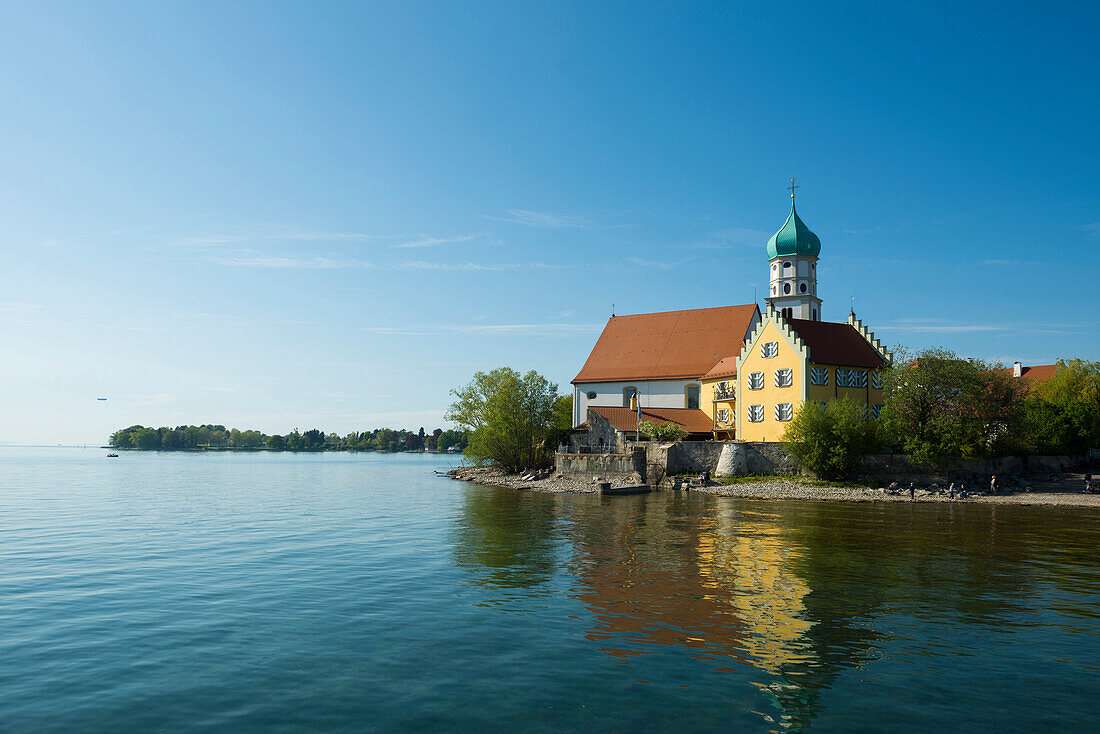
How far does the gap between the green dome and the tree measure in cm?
2935

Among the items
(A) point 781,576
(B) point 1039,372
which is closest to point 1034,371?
(B) point 1039,372

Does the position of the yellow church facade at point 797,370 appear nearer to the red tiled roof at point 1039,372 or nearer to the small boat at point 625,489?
the small boat at point 625,489

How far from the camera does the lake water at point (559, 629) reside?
11.4 meters

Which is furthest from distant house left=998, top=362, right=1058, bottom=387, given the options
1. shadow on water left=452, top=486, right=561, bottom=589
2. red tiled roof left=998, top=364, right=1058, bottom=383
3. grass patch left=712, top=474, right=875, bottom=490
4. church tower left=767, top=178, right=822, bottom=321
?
shadow on water left=452, top=486, right=561, bottom=589

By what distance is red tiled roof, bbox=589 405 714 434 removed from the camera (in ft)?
222

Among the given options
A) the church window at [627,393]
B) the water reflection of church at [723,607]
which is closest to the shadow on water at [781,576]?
the water reflection of church at [723,607]

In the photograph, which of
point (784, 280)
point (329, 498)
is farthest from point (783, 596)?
point (784, 280)

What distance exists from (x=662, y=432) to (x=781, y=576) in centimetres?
4295

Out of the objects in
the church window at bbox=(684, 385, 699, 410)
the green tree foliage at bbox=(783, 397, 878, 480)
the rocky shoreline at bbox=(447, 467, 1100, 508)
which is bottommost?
the rocky shoreline at bbox=(447, 467, 1100, 508)

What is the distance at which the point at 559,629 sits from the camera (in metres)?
16.3

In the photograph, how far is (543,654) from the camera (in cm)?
1436

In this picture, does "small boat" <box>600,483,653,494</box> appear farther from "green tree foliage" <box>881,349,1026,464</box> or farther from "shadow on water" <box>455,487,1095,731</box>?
"green tree foliage" <box>881,349,1026,464</box>

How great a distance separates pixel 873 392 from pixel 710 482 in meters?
16.7

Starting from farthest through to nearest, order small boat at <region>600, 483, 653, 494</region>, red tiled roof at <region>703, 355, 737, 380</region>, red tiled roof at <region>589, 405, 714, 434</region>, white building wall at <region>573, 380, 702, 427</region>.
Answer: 1. white building wall at <region>573, 380, 702, 427</region>
2. red tiled roof at <region>589, 405, 714, 434</region>
3. red tiled roof at <region>703, 355, 737, 380</region>
4. small boat at <region>600, 483, 653, 494</region>
